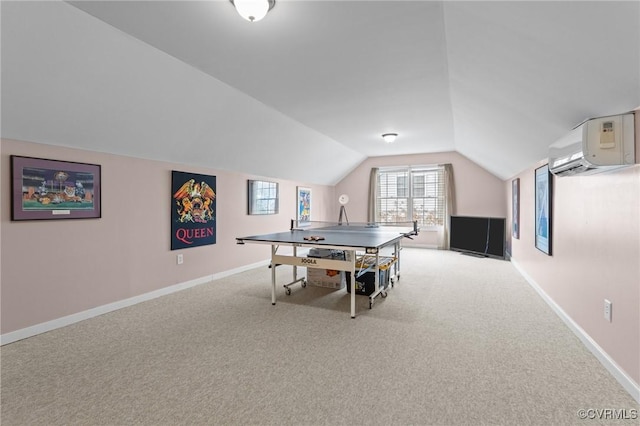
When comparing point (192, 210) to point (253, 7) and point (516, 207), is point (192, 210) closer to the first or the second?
point (253, 7)

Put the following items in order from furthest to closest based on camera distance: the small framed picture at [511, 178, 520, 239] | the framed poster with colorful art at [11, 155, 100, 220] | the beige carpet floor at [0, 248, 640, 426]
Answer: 1. the small framed picture at [511, 178, 520, 239]
2. the framed poster with colorful art at [11, 155, 100, 220]
3. the beige carpet floor at [0, 248, 640, 426]

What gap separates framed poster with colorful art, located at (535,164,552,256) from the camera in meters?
3.63

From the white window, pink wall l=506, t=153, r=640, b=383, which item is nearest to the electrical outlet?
pink wall l=506, t=153, r=640, b=383

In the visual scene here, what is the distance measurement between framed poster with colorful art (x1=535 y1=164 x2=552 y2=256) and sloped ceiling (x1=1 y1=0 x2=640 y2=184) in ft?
1.08

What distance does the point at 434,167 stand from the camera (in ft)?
26.9

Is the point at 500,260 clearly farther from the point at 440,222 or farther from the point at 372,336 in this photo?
the point at 372,336

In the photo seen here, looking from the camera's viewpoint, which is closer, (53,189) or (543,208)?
(53,189)

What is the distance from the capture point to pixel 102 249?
3395 millimetres

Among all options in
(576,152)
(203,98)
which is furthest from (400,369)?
(203,98)

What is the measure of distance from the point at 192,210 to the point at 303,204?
3.33 meters

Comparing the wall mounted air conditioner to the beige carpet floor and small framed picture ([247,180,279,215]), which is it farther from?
small framed picture ([247,180,279,215])

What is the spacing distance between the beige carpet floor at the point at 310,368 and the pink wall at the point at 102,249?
0.30m

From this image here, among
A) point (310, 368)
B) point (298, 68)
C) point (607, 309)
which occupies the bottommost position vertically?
point (310, 368)

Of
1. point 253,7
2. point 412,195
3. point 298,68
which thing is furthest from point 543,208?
point 412,195
